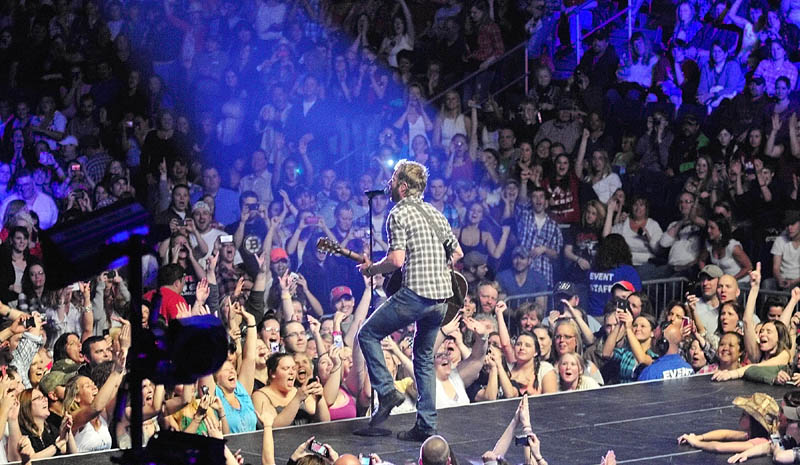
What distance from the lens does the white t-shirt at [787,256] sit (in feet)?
35.0

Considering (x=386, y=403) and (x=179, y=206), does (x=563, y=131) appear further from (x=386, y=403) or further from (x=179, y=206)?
(x=386, y=403)

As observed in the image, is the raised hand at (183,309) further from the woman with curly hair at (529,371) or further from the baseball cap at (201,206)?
the woman with curly hair at (529,371)

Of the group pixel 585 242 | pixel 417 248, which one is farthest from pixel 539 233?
pixel 417 248

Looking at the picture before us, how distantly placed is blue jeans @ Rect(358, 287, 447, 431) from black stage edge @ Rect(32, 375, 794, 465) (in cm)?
35

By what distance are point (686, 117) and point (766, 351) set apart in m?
3.22

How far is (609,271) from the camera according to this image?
33.3ft

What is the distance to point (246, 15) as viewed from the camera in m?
10.6

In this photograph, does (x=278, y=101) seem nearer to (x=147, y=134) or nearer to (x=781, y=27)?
(x=147, y=134)

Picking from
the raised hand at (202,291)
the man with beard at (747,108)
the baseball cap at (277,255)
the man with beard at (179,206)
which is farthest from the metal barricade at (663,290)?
the raised hand at (202,291)

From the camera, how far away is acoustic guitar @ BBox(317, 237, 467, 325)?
21.5 feet

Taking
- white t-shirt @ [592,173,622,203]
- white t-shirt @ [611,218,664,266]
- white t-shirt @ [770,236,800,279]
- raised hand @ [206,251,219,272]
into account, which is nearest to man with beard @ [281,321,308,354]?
raised hand @ [206,251,219,272]

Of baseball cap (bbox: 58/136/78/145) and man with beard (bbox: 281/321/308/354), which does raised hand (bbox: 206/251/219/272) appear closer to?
man with beard (bbox: 281/321/308/354)

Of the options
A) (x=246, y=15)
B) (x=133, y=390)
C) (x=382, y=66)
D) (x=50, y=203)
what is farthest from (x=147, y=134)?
(x=133, y=390)

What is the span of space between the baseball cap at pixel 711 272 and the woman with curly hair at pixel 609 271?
513 mm
